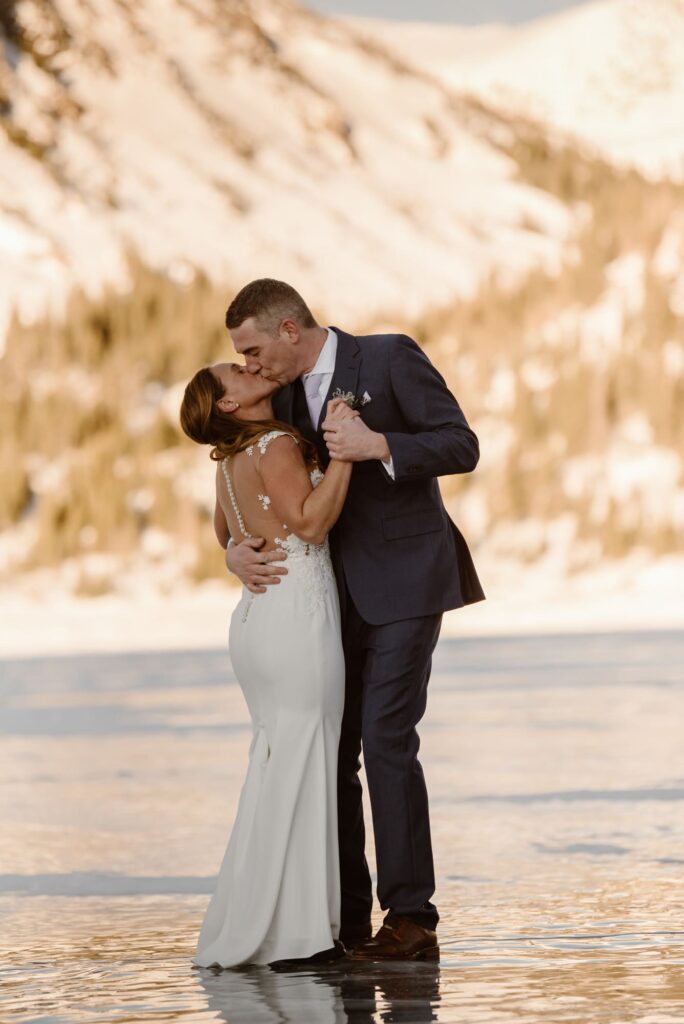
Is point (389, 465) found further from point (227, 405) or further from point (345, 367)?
point (227, 405)

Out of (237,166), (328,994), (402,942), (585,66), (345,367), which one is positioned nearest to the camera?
(328,994)

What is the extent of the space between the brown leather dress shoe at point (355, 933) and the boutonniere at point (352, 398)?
1.43 meters

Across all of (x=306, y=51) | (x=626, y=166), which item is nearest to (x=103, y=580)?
(x=626, y=166)

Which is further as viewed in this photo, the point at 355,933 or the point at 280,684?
the point at 355,933

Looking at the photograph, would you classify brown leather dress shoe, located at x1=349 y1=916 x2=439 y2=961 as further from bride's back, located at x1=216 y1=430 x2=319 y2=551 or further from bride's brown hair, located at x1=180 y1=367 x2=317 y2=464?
bride's brown hair, located at x1=180 y1=367 x2=317 y2=464

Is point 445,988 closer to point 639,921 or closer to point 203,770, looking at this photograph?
point 639,921

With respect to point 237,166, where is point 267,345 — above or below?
below

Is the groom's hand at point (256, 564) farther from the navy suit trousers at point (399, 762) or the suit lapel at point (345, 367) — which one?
the suit lapel at point (345, 367)

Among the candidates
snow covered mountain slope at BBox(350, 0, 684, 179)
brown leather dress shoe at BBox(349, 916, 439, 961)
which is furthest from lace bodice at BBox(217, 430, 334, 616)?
snow covered mountain slope at BBox(350, 0, 684, 179)

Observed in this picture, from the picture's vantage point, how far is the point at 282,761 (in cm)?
498

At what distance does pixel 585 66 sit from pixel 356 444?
304 feet

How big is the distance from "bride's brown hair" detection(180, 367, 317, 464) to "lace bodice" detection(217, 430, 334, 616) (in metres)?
0.02

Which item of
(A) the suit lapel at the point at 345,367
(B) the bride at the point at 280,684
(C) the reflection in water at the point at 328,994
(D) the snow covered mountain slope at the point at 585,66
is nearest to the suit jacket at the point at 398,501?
(A) the suit lapel at the point at 345,367

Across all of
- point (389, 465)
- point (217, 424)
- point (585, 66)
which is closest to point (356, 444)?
point (389, 465)
